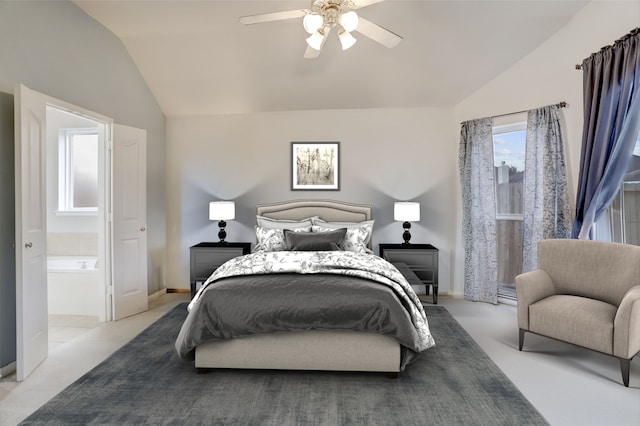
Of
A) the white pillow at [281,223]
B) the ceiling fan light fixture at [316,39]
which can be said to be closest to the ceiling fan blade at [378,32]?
the ceiling fan light fixture at [316,39]

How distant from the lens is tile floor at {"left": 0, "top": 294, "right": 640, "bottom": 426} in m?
2.29

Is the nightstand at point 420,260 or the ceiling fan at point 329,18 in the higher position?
the ceiling fan at point 329,18

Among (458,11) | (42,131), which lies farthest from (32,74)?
(458,11)

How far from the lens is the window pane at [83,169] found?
17.9 feet

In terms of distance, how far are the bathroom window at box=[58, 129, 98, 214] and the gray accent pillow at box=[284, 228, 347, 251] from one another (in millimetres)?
3232

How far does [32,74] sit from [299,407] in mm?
3397

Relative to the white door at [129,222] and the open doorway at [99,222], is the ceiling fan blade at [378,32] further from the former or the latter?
the white door at [129,222]

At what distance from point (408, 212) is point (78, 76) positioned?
3.94 metres

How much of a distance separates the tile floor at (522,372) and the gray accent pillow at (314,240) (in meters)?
1.63

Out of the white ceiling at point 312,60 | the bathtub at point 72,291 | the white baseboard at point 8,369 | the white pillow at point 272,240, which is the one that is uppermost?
the white ceiling at point 312,60

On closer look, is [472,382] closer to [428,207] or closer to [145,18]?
[428,207]

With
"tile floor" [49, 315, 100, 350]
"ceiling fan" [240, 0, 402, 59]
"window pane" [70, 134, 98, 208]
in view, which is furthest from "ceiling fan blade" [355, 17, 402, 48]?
"window pane" [70, 134, 98, 208]

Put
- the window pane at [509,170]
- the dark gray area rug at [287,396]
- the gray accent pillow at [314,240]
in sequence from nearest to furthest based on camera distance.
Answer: the dark gray area rug at [287,396] → the gray accent pillow at [314,240] → the window pane at [509,170]

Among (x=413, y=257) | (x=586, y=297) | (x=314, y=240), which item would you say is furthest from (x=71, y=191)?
(x=586, y=297)
